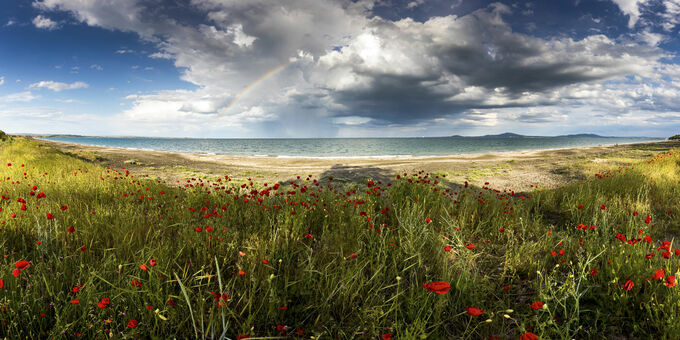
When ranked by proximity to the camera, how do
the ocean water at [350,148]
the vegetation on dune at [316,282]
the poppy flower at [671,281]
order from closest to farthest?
1. the poppy flower at [671,281]
2. the vegetation on dune at [316,282]
3. the ocean water at [350,148]

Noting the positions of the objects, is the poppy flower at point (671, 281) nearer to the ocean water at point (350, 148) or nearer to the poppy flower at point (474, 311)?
the poppy flower at point (474, 311)

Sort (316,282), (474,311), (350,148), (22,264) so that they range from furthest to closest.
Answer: (350,148) → (316,282) → (22,264) → (474,311)

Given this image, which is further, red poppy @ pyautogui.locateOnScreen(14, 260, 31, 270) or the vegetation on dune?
the vegetation on dune

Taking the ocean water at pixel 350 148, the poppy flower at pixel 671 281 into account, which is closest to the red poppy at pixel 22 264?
the poppy flower at pixel 671 281

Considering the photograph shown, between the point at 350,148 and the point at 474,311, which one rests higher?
the point at 350,148

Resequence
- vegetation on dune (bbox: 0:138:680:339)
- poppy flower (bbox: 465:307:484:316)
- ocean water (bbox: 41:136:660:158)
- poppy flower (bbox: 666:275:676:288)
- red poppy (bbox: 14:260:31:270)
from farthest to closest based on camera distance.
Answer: ocean water (bbox: 41:136:660:158) < vegetation on dune (bbox: 0:138:680:339) < poppy flower (bbox: 666:275:676:288) < red poppy (bbox: 14:260:31:270) < poppy flower (bbox: 465:307:484:316)

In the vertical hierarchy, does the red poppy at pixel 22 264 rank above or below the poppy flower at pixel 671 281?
above

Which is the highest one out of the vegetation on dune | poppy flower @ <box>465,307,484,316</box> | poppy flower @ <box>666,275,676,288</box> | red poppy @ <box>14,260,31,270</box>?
red poppy @ <box>14,260,31,270</box>

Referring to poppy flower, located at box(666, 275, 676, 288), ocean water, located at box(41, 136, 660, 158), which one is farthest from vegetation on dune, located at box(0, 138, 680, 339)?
ocean water, located at box(41, 136, 660, 158)

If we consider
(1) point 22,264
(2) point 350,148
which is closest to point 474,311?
(1) point 22,264

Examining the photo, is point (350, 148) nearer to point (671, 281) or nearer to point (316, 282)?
point (316, 282)

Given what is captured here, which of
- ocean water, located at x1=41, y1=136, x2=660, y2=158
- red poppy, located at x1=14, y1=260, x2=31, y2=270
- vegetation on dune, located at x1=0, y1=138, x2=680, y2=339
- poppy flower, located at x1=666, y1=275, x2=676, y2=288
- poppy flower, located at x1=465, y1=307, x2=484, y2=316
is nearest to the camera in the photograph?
poppy flower, located at x1=465, y1=307, x2=484, y2=316

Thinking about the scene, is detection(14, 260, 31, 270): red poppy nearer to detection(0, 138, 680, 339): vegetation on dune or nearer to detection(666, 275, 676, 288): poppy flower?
detection(0, 138, 680, 339): vegetation on dune

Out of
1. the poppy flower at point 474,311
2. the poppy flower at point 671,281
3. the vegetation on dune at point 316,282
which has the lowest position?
the vegetation on dune at point 316,282
